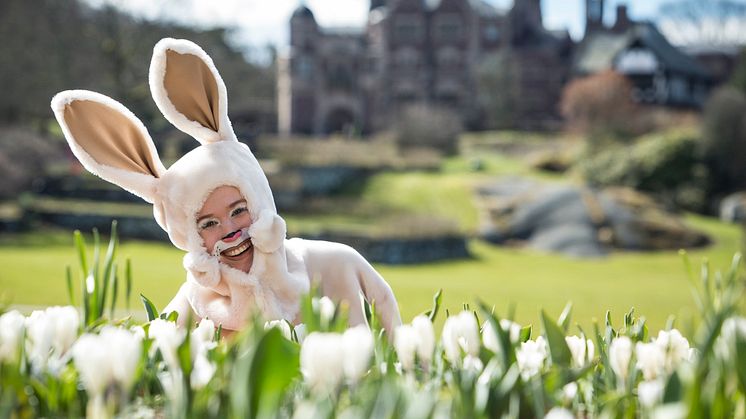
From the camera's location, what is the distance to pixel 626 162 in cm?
2725

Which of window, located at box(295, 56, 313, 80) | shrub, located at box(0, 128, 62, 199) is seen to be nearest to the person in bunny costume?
shrub, located at box(0, 128, 62, 199)

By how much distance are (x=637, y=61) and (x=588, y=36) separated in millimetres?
5211

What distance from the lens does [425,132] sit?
3388 centimetres

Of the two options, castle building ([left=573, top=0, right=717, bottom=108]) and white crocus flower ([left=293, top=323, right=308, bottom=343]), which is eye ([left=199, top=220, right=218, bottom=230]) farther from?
castle building ([left=573, top=0, right=717, bottom=108])

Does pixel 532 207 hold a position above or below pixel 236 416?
below

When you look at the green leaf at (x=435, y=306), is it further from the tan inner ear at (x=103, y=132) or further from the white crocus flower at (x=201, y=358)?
the tan inner ear at (x=103, y=132)

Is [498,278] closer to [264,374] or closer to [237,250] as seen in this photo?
[237,250]

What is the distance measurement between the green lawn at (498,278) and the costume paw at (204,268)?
5650 mm

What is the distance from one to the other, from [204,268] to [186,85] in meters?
0.65

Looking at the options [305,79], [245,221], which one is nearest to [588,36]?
[305,79]

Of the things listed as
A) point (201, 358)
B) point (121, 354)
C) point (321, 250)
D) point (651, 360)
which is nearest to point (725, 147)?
point (321, 250)

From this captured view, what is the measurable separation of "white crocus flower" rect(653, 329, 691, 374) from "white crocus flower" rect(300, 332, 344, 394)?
29.8 inches

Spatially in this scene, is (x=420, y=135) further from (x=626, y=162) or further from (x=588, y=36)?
(x=588, y=36)

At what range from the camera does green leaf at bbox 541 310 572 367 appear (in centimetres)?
188
